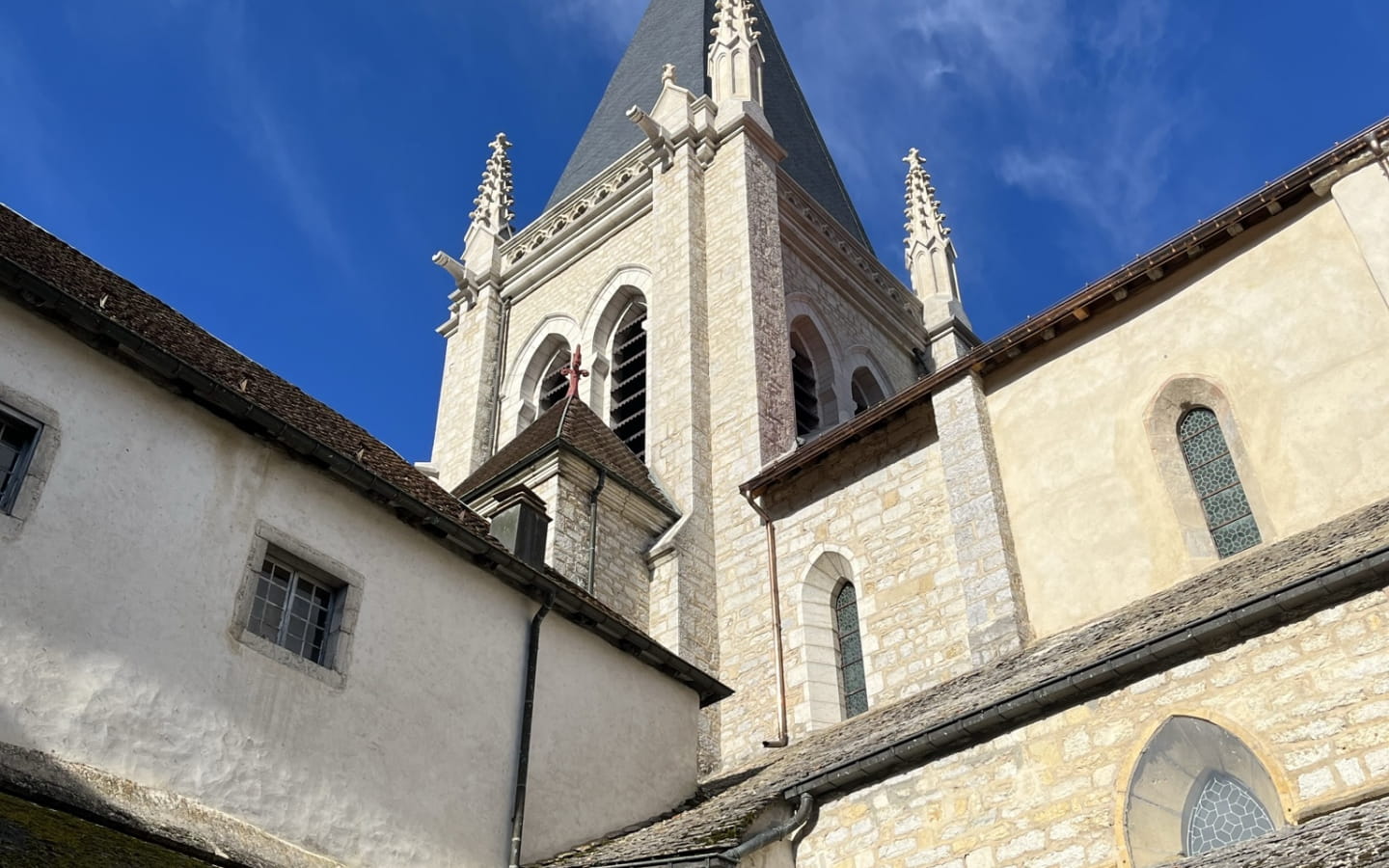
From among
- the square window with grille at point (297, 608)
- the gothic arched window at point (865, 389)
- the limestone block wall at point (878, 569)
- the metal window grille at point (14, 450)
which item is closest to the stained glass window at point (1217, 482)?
the limestone block wall at point (878, 569)

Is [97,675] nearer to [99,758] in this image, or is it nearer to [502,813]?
[99,758]

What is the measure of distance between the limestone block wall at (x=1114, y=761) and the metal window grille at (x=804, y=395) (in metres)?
14.6

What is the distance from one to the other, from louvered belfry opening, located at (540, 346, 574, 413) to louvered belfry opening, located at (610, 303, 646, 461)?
4.77ft

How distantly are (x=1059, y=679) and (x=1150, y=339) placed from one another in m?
4.51

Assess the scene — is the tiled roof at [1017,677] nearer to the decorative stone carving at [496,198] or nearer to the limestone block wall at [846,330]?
the limestone block wall at [846,330]

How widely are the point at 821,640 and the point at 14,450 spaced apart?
27.2 feet

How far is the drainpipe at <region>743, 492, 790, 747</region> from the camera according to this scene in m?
12.9

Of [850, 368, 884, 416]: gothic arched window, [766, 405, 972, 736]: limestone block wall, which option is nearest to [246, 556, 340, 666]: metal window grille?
[766, 405, 972, 736]: limestone block wall

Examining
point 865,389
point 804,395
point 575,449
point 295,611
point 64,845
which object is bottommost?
point 64,845

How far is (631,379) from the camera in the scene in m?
21.9

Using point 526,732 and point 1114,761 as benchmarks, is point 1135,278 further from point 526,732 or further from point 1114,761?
point 526,732

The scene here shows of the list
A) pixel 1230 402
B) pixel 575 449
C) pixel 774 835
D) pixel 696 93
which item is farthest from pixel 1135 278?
pixel 696 93

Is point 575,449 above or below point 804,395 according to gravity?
below

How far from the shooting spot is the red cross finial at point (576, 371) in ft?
68.5
